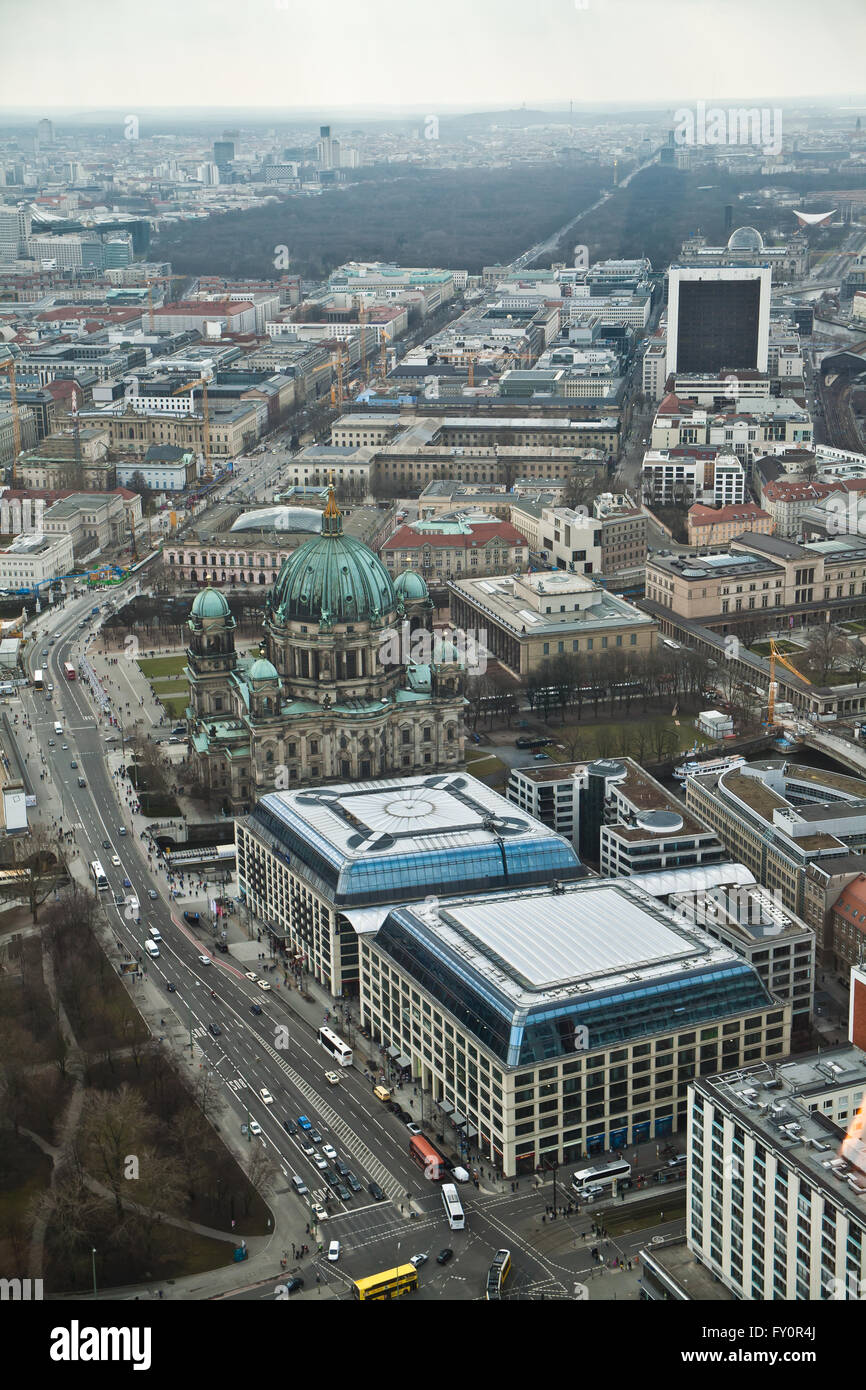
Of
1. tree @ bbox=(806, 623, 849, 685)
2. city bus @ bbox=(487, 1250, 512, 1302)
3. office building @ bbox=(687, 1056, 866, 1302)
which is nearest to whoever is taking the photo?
office building @ bbox=(687, 1056, 866, 1302)

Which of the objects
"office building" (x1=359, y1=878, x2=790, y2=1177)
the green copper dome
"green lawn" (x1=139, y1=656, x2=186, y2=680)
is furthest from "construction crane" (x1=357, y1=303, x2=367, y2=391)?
"office building" (x1=359, y1=878, x2=790, y2=1177)

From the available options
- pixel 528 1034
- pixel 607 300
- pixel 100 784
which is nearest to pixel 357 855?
pixel 528 1034

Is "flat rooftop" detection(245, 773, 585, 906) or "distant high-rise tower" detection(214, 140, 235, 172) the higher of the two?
"distant high-rise tower" detection(214, 140, 235, 172)

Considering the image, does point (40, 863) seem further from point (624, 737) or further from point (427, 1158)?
point (624, 737)

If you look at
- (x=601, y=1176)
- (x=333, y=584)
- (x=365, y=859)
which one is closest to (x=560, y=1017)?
(x=601, y=1176)

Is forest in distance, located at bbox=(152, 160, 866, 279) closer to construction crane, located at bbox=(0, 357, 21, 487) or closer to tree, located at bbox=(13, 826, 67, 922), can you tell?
construction crane, located at bbox=(0, 357, 21, 487)
